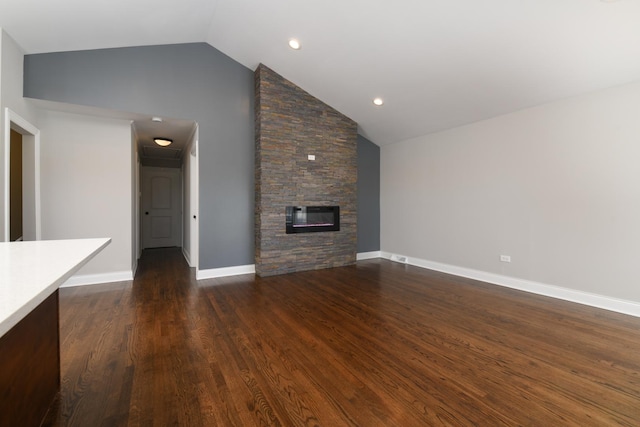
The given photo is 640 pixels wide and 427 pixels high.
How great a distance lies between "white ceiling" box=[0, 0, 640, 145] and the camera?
2637mm

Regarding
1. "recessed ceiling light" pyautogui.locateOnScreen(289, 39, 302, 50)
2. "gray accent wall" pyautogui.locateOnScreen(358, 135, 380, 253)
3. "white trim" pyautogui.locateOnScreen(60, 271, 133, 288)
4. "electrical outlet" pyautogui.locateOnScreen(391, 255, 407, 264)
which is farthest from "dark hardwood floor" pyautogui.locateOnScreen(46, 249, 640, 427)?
"recessed ceiling light" pyautogui.locateOnScreen(289, 39, 302, 50)

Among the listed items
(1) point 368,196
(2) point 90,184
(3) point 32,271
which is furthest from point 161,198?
(3) point 32,271

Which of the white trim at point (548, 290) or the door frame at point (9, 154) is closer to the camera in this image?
the door frame at point (9, 154)

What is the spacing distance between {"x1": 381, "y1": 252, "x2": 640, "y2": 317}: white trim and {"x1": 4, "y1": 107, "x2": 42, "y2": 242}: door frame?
222 inches

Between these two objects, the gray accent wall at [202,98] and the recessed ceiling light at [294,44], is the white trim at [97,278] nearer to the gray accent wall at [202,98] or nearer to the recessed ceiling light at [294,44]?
the gray accent wall at [202,98]

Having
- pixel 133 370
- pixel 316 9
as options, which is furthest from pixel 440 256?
pixel 133 370

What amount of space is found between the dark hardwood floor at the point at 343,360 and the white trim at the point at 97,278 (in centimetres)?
39

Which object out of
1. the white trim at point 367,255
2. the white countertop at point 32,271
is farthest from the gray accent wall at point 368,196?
the white countertop at point 32,271

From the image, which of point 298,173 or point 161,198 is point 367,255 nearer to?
point 298,173

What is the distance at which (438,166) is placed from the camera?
496cm

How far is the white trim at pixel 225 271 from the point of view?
14.0ft

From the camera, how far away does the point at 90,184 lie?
400 centimetres

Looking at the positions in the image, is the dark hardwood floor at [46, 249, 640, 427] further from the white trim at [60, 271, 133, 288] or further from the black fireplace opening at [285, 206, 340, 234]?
the black fireplace opening at [285, 206, 340, 234]

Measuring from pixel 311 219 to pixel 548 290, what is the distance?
3.42 metres
